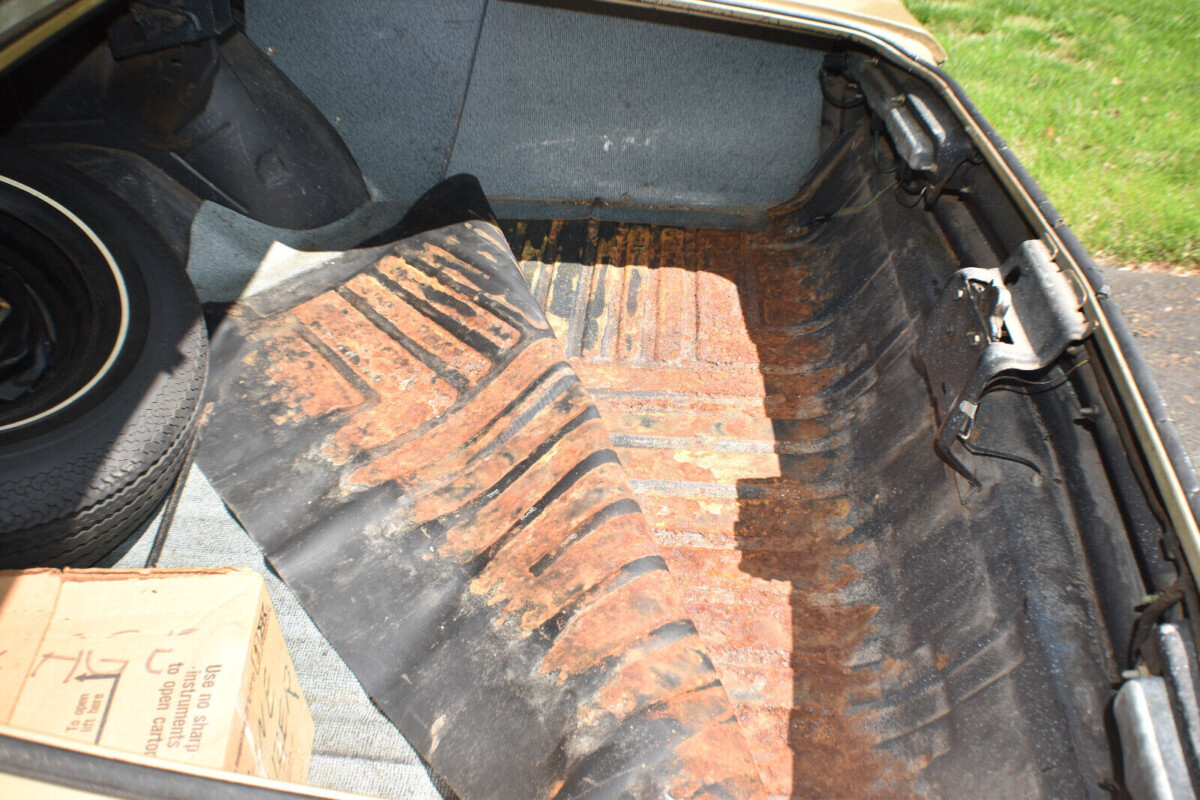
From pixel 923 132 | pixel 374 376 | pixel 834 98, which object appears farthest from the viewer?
pixel 834 98

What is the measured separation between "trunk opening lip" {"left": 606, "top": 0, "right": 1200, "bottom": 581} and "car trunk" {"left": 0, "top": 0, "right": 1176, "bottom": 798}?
0.06m

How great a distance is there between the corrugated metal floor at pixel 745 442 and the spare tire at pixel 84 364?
1.06 meters

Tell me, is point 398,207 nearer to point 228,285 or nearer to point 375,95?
point 375,95

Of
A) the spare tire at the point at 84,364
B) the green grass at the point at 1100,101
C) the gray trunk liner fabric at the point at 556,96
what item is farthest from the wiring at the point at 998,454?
the green grass at the point at 1100,101

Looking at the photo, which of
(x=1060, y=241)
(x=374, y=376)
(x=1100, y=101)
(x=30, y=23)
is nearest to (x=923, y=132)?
(x=1060, y=241)

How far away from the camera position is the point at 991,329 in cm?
130

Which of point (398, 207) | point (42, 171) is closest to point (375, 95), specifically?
point (398, 207)

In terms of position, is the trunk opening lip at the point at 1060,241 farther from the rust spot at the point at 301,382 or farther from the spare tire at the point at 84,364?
the spare tire at the point at 84,364

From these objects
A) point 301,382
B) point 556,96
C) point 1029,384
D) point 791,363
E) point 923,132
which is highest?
point 923,132

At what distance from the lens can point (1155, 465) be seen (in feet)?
3.19

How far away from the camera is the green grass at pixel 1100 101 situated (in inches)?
121

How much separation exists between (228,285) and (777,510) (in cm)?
157

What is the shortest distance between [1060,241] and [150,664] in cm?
163

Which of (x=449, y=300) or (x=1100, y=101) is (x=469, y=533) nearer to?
(x=449, y=300)
